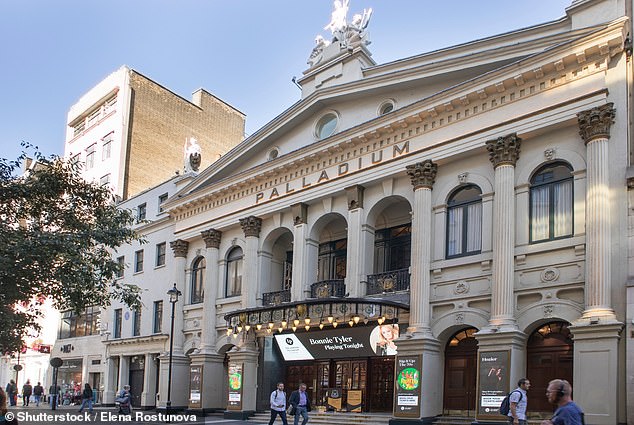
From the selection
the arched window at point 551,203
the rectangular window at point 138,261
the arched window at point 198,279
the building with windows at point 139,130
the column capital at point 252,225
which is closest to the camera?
the arched window at point 551,203

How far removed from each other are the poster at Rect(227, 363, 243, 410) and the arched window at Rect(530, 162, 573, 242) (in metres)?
14.0

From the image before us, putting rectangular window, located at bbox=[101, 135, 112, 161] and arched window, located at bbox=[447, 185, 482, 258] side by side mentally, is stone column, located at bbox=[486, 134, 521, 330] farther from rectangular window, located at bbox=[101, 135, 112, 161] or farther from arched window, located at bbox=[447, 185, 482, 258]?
rectangular window, located at bbox=[101, 135, 112, 161]

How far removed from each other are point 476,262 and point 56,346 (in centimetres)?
3348

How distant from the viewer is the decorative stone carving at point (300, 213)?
2907 centimetres

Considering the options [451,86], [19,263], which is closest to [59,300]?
[19,263]

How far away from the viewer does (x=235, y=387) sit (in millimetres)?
29734

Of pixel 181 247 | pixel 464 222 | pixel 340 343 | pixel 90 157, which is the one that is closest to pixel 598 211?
pixel 464 222

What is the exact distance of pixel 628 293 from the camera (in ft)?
60.8

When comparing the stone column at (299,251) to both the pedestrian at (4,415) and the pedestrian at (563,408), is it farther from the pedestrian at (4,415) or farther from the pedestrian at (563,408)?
the pedestrian at (563,408)

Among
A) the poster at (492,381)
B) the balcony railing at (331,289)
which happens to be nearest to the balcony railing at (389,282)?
the balcony railing at (331,289)

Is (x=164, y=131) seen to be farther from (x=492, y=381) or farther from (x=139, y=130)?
(x=492, y=381)

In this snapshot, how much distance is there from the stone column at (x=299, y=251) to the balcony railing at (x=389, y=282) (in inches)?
132

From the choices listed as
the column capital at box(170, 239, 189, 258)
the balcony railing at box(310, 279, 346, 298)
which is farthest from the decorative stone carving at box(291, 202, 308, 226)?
the column capital at box(170, 239, 189, 258)

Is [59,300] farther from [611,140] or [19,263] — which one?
[611,140]
